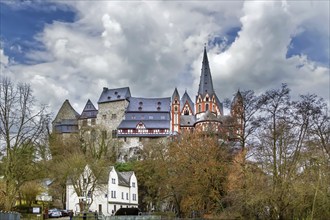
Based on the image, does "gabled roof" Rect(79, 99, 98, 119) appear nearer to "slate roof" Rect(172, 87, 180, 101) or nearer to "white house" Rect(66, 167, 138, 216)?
"slate roof" Rect(172, 87, 180, 101)

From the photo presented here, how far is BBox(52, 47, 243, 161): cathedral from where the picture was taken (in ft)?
340

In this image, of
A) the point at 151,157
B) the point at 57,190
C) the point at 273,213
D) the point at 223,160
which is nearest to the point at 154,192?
the point at 151,157

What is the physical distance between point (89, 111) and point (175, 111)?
20.9 metres

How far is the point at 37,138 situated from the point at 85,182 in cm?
2037

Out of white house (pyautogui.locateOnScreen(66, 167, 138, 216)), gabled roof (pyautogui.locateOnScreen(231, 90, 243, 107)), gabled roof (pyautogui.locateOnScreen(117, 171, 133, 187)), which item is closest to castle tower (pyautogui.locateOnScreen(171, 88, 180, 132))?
gabled roof (pyautogui.locateOnScreen(117, 171, 133, 187))

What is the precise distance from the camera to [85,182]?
5191 centimetres

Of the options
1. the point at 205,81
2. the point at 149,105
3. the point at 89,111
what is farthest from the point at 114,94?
the point at 205,81

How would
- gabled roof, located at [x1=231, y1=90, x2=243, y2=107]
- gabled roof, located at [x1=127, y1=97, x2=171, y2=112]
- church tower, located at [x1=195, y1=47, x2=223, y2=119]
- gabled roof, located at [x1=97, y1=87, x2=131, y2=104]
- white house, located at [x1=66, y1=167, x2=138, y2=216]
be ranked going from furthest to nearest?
church tower, located at [x1=195, y1=47, x2=223, y2=119] → gabled roof, located at [x1=97, y1=87, x2=131, y2=104] → gabled roof, located at [x1=127, y1=97, x2=171, y2=112] → white house, located at [x1=66, y1=167, x2=138, y2=216] → gabled roof, located at [x1=231, y1=90, x2=243, y2=107]

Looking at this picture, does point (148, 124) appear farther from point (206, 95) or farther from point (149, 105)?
point (206, 95)

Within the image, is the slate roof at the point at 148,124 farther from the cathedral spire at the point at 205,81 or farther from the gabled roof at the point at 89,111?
the cathedral spire at the point at 205,81

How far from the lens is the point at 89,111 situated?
360 ft

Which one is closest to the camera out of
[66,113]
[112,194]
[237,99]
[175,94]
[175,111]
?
[237,99]

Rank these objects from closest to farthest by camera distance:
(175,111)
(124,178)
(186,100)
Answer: (124,178) → (175,111) → (186,100)

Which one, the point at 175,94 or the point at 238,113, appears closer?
the point at 238,113
